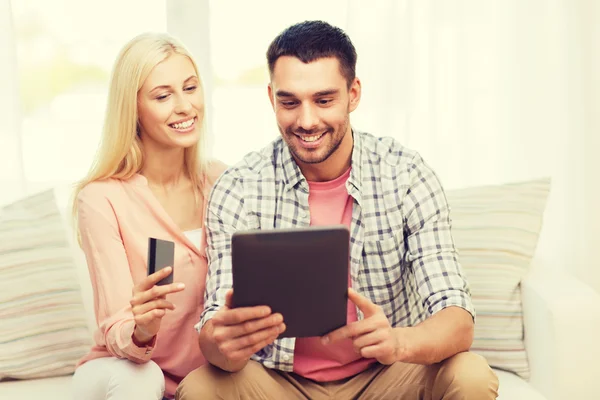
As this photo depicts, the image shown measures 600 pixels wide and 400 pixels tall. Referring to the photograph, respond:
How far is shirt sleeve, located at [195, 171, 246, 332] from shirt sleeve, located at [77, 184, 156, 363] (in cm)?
17

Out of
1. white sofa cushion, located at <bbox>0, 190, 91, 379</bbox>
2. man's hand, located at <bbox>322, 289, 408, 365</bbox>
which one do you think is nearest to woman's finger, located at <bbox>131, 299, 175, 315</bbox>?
man's hand, located at <bbox>322, 289, 408, 365</bbox>

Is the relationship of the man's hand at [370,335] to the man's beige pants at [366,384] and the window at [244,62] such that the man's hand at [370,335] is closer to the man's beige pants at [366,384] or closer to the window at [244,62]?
the man's beige pants at [366,384]

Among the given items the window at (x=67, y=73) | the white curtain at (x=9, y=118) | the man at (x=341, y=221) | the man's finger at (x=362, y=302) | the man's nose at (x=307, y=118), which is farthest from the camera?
the window at (x=67, y=73)

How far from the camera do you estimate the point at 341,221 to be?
197cm

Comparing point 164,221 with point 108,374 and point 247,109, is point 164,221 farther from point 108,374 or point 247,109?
point 247,109

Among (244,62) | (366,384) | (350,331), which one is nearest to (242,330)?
(350,331)

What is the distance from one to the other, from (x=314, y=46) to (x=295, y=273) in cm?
62

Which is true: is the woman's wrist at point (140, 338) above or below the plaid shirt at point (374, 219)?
below

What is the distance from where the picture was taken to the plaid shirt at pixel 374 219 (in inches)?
73.9

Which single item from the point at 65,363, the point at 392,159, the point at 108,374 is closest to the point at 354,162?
the point at 392,159

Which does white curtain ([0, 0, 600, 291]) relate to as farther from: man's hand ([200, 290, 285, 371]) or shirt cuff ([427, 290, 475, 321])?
man's hand ([200, 290, 285, 371])

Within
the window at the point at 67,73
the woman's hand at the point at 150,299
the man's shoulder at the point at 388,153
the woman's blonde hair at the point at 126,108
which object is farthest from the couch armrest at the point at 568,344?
the window at the point at 67,73

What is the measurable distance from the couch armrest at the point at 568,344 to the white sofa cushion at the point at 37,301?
3.96 feet

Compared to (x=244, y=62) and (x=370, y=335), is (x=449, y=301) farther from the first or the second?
(x=244, y=62)
